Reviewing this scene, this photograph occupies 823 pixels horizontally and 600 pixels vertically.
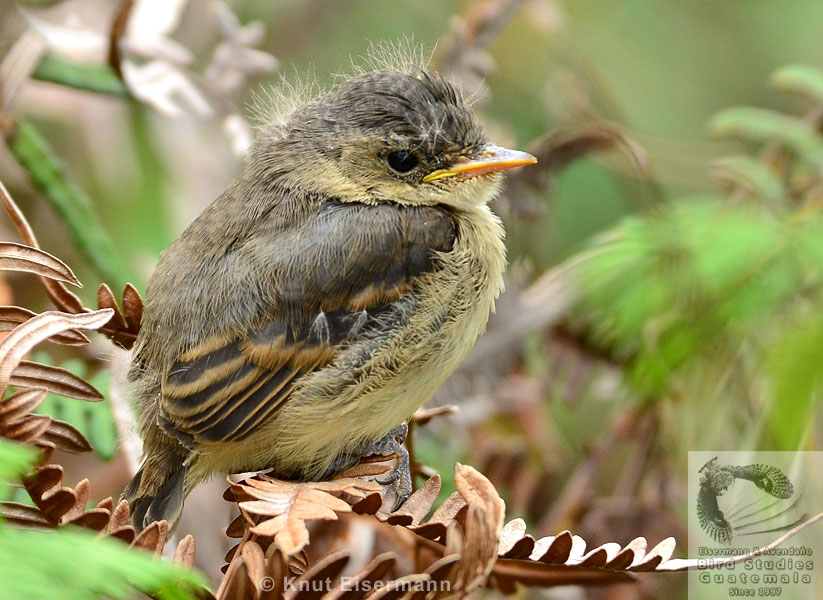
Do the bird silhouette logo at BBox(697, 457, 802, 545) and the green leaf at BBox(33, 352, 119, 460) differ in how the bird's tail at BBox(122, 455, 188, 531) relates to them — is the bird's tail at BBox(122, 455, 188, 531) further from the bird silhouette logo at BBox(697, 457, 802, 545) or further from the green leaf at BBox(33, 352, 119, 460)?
the bird silhouette logo at BBox(697, 457, 802, 545)

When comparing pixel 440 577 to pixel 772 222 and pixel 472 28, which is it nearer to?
pixel 772 222

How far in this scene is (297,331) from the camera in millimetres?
2555

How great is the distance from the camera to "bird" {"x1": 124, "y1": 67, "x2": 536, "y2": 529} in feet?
8.26

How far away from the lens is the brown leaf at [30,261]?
1.89 meters

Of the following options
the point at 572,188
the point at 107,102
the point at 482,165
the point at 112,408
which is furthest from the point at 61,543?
the point at 572,188

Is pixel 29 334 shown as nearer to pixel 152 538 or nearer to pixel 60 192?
pixel 152 538

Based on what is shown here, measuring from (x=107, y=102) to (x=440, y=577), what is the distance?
360cm

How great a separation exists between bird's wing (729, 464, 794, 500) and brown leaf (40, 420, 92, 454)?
1807mm

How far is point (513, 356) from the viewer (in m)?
3.66

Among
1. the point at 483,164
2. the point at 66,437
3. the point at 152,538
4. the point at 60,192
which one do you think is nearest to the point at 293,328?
the point at 66,437

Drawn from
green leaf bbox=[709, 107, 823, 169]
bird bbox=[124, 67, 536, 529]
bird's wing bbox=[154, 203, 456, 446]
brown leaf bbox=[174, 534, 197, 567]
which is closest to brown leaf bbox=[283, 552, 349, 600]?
brown leaf bbox=[174, 534, 197, 567]

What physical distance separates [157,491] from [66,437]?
0.58m

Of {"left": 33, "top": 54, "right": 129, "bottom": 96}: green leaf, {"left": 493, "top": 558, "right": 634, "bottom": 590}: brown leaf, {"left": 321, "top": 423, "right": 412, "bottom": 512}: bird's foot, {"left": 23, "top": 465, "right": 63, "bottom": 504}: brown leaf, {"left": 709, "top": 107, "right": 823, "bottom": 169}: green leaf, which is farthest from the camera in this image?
{"left": 33, "top": 54, "right": 129, "bottom": 96}: green leaf

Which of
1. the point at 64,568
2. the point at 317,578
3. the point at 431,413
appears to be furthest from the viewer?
the point at 431,413
